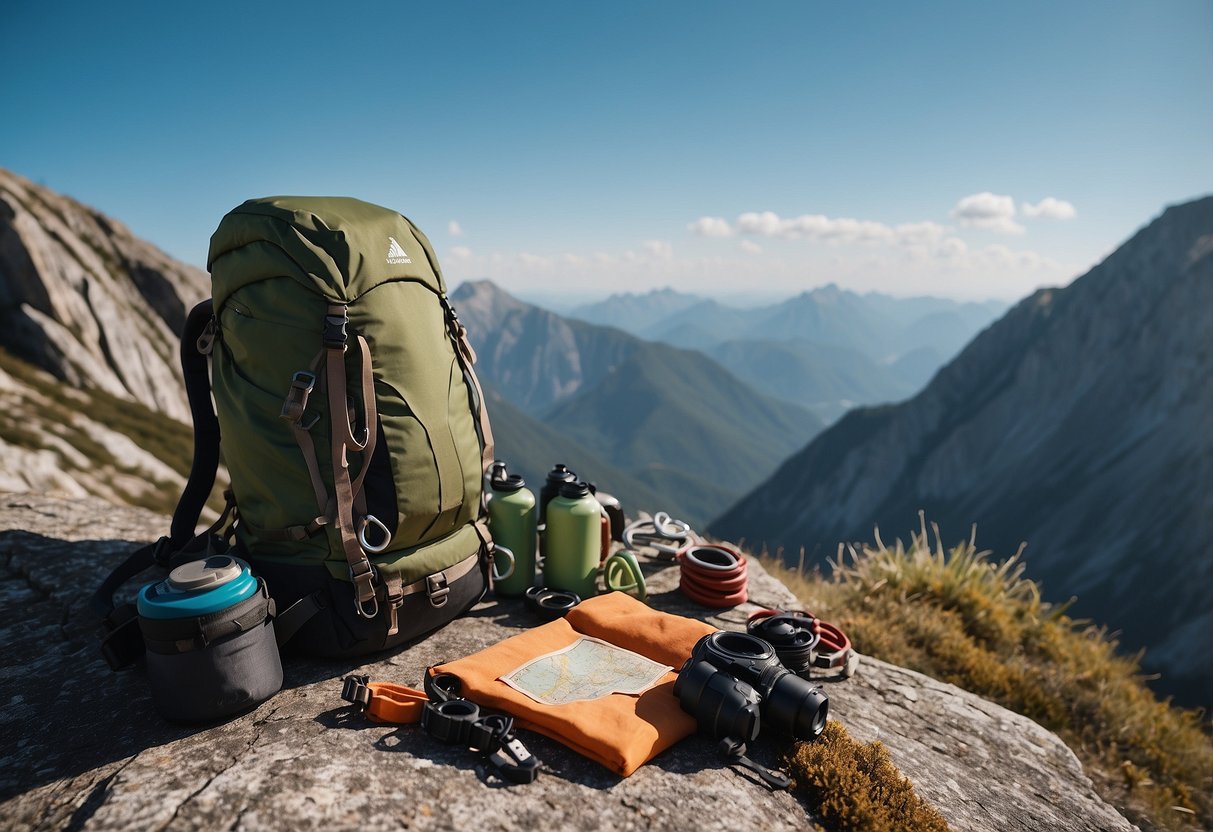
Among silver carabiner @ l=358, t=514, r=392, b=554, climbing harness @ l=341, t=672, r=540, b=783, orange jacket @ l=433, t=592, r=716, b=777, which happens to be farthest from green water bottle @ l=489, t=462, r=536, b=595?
climbing harness @ l=341, t=672, r=540, b=783

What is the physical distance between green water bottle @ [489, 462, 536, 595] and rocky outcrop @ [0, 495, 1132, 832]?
1.60 ft

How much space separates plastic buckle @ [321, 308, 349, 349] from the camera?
4266mm

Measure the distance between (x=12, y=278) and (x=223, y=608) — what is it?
54.8 metres

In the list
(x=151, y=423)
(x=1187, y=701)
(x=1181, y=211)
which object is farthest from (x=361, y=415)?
(x=1181, y=211)

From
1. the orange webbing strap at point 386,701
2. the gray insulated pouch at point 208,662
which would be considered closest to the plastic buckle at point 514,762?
the orange webbing strap at point 386,701

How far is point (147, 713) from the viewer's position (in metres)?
4.00

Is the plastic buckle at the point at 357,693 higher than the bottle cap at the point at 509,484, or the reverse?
the bottle cap at the point at 509,484

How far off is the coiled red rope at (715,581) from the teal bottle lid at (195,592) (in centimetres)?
406

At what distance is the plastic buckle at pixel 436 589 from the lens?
4828mm

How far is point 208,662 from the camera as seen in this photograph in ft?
12.1

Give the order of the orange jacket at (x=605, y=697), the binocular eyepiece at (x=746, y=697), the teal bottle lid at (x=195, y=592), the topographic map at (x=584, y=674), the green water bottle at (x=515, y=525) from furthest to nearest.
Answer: the green water bottle at (x=515, y=525)
the topographic map at (x=584, y=674)
the binocular eyepiece at (x=746, y=697)
the orange jacket at (x=605, y=697)
the teal bottle lid at (x=195, y=592)

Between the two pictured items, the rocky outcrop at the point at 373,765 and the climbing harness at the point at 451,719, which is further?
the climbing harness at the point at 451,719

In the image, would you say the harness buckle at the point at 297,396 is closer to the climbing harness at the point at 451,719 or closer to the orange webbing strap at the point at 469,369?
the orange webbing strap at the point at 469,369

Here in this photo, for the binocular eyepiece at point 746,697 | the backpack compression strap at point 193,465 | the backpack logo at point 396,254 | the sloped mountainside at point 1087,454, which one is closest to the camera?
the binocular eyepiece at point 746,697
